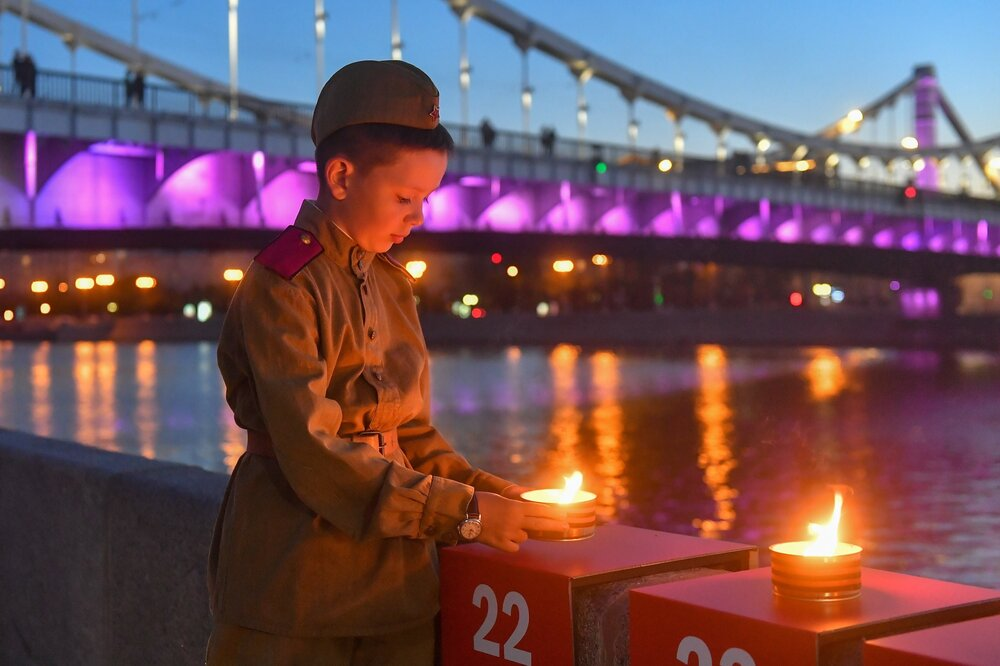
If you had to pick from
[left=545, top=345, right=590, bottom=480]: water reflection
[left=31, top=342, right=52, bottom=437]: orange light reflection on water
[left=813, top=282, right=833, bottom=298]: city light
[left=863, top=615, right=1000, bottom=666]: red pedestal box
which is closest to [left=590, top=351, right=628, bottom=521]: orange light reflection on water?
[left=545, top=345, right=590, bottom=480]: water reflection

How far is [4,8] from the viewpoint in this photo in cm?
7219

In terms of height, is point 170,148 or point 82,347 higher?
point 170,148

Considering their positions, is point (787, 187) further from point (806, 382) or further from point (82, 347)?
point (806, 382)

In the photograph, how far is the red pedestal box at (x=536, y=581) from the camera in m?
2.49

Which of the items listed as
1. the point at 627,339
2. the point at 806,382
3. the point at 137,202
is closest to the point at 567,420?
the point at 806,382

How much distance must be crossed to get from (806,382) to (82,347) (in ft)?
98.2

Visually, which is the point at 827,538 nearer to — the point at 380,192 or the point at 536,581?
the point at 536,581

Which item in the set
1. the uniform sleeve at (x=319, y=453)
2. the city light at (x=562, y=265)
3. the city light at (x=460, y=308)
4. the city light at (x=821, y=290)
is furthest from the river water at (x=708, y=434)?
the city light at (x=821, y=290)

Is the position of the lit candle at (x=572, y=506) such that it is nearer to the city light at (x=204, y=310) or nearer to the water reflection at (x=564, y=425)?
the water reflection at (x=564, y=425)

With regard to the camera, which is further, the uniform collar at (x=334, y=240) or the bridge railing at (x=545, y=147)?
the bridge railing at (x=545, y=147)

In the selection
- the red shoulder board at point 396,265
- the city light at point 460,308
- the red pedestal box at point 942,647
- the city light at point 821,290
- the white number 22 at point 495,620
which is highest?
the city light at point 821,290

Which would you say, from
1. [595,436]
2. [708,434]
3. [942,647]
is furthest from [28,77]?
[942,647]

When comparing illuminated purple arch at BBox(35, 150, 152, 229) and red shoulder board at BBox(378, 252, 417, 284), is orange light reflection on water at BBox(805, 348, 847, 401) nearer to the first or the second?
illuminated purple arch at BBox(35, 150, 152, 229)

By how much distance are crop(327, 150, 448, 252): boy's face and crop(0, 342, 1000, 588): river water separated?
0.93 m
